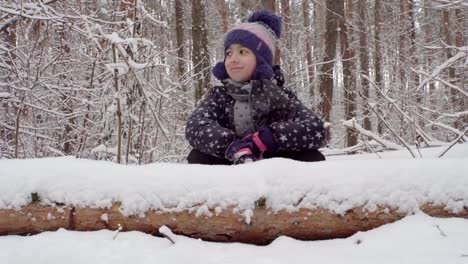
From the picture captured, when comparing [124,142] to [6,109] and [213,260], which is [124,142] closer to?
[6,109]

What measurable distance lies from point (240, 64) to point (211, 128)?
549mm

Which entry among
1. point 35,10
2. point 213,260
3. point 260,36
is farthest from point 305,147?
point 35,10

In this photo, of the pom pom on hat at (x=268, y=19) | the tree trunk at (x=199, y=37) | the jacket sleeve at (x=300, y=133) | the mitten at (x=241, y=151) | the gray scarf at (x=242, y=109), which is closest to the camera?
the mitten at (x=241, y=151)

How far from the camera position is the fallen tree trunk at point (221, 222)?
1.35 m

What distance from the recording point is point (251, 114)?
2.43 m

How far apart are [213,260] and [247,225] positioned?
0.23 m

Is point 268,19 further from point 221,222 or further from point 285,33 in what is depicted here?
point 285,33

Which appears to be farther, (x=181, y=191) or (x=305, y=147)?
(x=305, y=147)

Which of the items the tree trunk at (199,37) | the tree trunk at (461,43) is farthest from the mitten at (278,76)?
the tree trunk at (199,37)

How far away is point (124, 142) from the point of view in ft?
14.0

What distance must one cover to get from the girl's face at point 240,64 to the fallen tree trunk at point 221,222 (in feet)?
4.43

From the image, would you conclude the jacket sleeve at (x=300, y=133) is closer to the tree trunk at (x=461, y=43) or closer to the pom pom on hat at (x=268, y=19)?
the pom pom on hat at (x=268, y=19)

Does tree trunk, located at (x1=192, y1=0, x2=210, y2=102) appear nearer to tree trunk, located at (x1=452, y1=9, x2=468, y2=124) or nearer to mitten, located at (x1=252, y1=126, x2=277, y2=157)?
tree trunk, located at (x1=452, y1=9, x2=468, y2=124)

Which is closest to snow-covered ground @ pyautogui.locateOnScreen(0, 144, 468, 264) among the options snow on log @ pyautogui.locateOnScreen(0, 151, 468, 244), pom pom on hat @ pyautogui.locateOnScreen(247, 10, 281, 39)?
snow on log @ pyautogui.locateOnScreen(0, 151, 468, 244)
